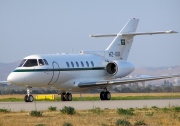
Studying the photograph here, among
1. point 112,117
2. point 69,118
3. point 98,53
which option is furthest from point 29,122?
point 98,53

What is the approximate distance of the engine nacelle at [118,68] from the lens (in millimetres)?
50188

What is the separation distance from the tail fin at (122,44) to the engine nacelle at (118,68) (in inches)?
64.0

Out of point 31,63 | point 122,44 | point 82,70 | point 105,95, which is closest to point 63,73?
point 82,70

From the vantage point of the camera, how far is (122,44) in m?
53.2

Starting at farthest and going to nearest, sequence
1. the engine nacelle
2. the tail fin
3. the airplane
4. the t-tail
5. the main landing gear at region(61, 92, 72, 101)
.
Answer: the tail fin
the t-tail
the engine nacelle
the main landing gear at region(61, 92, 72, 101)
the airplane

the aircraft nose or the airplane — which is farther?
the airplane

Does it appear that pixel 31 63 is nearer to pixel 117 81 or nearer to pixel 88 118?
pixel 117 81

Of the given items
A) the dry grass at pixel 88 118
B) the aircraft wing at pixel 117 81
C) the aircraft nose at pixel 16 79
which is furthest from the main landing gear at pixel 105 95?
the dry grass at pixel 88 118

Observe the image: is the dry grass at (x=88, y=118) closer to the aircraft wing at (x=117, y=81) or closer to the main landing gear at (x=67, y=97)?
the aircraft wing at (x=117, y=81)

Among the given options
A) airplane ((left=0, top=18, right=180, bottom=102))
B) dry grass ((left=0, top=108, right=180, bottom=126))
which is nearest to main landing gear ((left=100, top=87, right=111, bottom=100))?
airplane ((left=0, top=18, right=180, bottom=102))

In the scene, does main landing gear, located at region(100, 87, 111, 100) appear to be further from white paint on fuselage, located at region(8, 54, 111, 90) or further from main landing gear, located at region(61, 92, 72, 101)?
main landing gear, located at region(61, 92, 72, 101)

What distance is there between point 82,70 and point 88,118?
21.7 m

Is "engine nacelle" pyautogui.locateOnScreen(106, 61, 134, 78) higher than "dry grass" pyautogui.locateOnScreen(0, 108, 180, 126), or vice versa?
"engine nacelle" pyautogui.locateOnScreen(106, 61, 134, 78)

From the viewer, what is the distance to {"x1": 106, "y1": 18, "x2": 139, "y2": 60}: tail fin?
52844 mm
